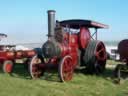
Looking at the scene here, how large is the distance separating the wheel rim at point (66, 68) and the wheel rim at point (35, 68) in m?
1.13

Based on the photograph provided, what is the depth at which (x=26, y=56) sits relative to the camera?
15.9m

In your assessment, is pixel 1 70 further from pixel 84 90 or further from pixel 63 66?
pixel 84 90

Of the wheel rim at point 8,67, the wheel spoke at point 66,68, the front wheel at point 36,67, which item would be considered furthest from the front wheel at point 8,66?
the wheel spoke at point 66,68

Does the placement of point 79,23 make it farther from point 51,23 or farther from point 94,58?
point 51,23

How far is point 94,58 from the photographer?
507 inches

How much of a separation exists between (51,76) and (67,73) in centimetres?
128

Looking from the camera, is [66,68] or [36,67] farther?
[36,67]

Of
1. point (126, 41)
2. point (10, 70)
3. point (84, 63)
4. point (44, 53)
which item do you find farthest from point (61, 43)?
point (10, 70)

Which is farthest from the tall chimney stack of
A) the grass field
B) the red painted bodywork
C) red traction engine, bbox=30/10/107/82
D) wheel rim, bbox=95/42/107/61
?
wheel rim, bbox=95/42/107/61

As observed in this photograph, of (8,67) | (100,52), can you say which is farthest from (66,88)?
(8,67)

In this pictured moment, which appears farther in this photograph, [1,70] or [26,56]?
[26,56]

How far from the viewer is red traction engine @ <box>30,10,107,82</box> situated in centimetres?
1148

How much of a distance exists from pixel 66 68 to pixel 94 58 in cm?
197

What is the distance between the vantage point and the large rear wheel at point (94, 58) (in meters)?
12.9
